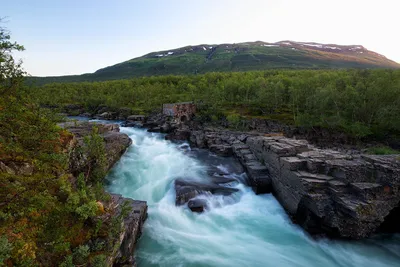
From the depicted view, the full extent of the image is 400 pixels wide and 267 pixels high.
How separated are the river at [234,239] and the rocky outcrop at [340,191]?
102 centimetres

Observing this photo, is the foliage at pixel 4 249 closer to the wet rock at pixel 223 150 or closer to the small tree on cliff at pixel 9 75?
the small tree on cliff at pixel 9 75

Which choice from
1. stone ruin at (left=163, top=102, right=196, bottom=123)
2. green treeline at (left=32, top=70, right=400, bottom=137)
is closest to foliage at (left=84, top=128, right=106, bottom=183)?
green treeline at (left=32, top=70, right=400, bottom=137)

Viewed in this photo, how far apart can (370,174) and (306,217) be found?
5.22 meters

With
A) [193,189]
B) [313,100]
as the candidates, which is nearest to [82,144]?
[193,189]

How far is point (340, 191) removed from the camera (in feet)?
47.5

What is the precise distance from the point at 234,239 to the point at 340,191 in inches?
295

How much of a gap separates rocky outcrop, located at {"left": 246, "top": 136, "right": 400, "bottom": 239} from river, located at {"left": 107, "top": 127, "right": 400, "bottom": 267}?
1020 millimetres

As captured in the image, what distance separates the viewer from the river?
495 inches

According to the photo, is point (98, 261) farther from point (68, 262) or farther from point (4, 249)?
point (4, 249)

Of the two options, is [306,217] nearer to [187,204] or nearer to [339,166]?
[339,166]

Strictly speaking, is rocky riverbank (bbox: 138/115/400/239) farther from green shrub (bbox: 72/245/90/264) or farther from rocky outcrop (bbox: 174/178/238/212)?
green shrub (bbox: 72/245/90/264)

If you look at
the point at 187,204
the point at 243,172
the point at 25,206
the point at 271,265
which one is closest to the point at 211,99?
the point at 243,172

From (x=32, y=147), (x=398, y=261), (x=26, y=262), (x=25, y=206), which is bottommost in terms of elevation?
(x=398, y=261)

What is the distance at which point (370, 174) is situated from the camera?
15.1 m
